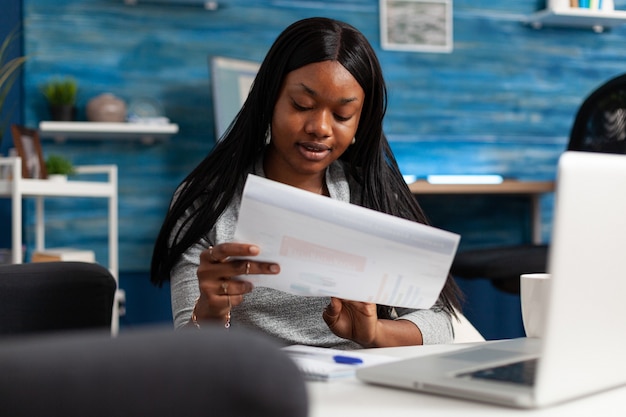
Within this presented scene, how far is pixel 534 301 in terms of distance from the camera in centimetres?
113

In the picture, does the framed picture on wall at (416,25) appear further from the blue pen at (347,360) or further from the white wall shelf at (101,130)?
the blue pen at (347,360)

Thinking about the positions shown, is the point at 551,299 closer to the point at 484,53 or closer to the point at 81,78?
the point at 81,78

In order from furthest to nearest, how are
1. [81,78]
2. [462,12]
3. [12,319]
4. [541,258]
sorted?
[462,12]
[81,78]
[541,258]
[12,319]

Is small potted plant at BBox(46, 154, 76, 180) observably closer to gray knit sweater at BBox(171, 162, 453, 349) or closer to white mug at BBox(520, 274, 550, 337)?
gray knit sweater at BBox(171, 162, 453, 349)

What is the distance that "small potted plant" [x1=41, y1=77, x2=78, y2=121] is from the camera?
3.52 meters

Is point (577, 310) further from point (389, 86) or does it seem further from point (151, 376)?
point (389, 86)

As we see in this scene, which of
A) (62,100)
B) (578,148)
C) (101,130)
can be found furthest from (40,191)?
(578,148)

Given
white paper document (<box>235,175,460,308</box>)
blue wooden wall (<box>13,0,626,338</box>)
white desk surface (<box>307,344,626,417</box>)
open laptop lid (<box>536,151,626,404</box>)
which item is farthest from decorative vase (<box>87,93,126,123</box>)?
open laptop lid (<box>536,151,626,404</box>)

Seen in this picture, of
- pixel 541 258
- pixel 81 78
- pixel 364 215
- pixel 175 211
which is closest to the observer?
pixel 364 215

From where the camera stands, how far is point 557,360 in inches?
28.3

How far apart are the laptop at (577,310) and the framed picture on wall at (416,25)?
3.33 m

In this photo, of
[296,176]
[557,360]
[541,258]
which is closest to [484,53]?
[541,258]

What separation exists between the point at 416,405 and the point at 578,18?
3.73 m

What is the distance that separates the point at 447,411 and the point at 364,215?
0.27 meters
